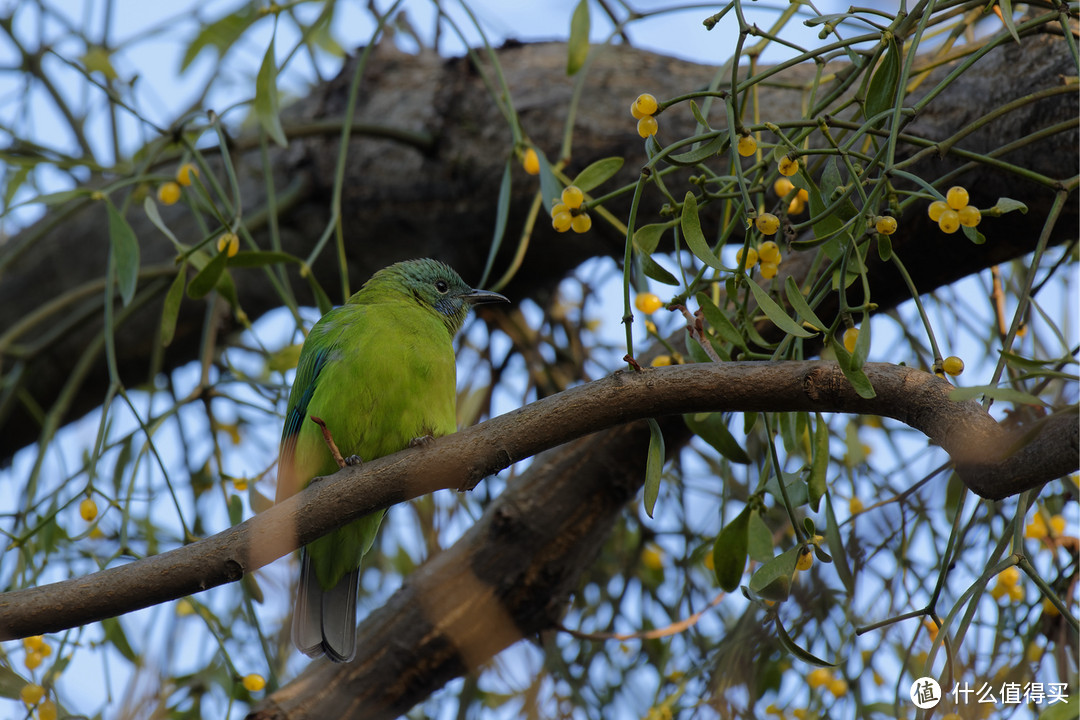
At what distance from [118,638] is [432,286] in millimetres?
1457

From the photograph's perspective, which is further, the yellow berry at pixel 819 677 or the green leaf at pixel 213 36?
the green leaf at pixel 213 36

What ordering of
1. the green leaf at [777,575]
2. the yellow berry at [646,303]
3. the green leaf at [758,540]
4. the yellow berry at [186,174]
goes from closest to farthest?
the green leaf at [777,575] → the green leaf at [758,540] → the yellow berry at [646,303] → the yellow berry at [186,174]

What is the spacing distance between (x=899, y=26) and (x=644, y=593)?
235 centimetres

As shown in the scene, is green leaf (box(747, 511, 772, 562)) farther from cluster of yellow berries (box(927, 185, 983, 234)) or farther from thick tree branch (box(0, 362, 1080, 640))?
cluster of yellow berries (box(927, 185, 983, 234))

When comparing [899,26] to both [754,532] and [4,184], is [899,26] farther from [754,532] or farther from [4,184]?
[4,184]

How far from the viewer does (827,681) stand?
262 cm

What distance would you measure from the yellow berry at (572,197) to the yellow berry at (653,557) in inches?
76.8

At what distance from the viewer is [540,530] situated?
2.98m

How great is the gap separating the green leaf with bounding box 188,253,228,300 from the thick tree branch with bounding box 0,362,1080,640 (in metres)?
0.65

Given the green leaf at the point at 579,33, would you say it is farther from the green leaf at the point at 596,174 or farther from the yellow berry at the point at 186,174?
the yellow berry at the point at 186,174

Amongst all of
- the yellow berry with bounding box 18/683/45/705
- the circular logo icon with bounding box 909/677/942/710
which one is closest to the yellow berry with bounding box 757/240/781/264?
the circular logo icon with bounding box 909/677/942/710

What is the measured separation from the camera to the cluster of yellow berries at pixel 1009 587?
8.03ft

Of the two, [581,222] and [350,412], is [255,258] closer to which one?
[350,412]

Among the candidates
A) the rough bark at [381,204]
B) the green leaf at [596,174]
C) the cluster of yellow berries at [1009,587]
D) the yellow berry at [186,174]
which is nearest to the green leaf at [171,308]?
the yellow berry at [186,174]
